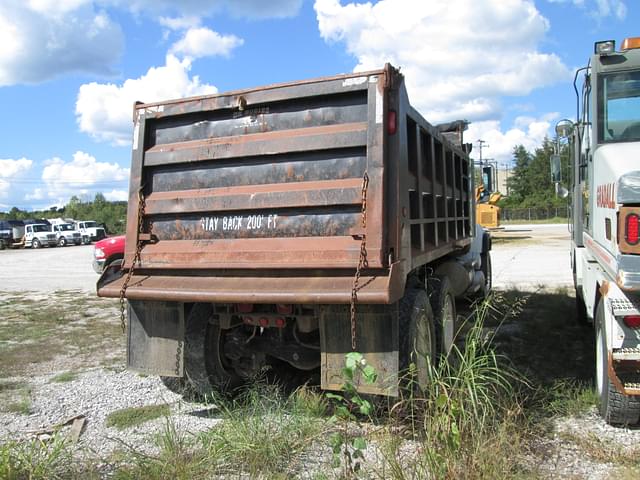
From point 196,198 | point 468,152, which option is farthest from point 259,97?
point 468,152

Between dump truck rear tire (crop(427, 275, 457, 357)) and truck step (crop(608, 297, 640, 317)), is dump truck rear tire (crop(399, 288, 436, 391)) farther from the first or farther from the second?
truck step (crop(608, 297, 640, 317))

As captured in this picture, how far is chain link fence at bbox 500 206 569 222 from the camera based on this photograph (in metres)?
70.0

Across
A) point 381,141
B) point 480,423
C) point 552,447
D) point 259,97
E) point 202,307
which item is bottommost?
point 552,447

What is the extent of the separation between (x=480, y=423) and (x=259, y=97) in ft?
10.2

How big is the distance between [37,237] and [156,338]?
1736 inches

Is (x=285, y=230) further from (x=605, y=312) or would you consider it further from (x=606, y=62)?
(x=606, y=62)

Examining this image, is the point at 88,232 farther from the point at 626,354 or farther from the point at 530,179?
the point at 530,179

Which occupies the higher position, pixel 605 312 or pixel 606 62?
pixel 606 62

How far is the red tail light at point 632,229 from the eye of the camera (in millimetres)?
3852

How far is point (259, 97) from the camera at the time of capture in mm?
4984

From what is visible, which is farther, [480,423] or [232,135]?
[232,135]

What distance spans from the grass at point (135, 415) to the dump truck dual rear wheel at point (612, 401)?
366cm

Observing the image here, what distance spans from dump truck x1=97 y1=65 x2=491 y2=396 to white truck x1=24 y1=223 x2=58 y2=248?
4349 cm

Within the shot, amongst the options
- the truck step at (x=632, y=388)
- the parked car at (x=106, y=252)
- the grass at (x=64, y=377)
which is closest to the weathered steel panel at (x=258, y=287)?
the truck step at (x=632, y=388)
